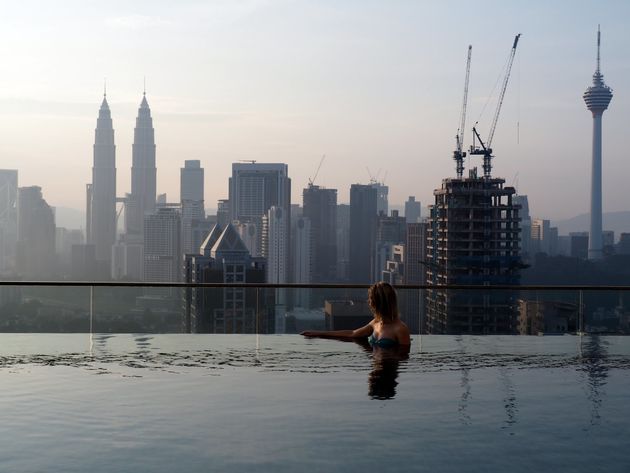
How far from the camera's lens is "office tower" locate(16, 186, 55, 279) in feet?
272

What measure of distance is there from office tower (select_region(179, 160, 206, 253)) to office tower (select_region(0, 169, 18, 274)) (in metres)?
16.7

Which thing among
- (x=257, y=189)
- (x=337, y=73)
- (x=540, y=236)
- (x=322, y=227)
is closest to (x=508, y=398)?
(x=337, y=73)

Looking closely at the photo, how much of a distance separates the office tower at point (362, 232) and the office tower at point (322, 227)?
7.22 feet

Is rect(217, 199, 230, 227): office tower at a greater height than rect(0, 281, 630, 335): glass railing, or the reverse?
rect(217, 199, 230, 227): office tower

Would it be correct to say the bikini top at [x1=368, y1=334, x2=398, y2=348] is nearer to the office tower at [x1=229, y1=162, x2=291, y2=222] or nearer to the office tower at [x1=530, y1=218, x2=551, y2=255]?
the office tower at [x1=530, y1=218, x2=551, y2=255]

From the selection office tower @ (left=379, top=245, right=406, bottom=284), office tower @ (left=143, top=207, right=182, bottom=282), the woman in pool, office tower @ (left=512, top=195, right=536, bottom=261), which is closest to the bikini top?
the woman in pool

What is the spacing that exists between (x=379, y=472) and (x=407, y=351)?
486 centimetres

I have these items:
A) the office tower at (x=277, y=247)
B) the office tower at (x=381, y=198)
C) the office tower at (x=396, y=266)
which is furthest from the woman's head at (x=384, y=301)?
the office tower at (x=381, y=198)

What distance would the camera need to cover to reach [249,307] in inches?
455

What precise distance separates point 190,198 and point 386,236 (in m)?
24.8

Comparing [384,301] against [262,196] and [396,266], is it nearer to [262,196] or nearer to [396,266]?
[396,266]

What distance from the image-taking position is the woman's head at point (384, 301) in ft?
30.7

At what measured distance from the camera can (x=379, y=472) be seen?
472 centimetres

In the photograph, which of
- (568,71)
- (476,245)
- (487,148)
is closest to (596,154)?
(487,148)
